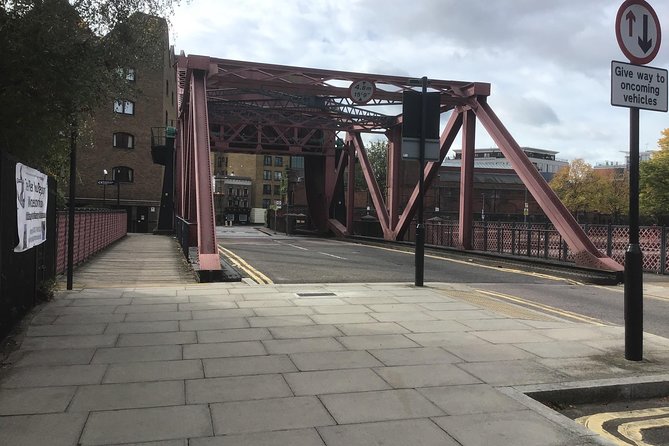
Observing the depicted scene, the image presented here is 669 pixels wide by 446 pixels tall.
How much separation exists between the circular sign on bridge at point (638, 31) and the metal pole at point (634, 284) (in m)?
1.01

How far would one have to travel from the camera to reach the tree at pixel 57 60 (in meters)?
6.05

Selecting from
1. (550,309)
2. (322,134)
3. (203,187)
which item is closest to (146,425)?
(550,309)

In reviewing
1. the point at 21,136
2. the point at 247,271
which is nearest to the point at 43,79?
the point at 21,136

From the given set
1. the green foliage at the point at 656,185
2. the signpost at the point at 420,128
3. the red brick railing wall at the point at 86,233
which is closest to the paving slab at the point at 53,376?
the red brick railing wall at the point at 86,233

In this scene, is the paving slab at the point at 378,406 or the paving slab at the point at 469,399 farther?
the paving slab at the point at 469,399

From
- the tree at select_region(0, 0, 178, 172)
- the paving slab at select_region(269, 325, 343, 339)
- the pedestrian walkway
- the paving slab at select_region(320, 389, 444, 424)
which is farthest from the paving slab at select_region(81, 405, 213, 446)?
the pedestrian walkway

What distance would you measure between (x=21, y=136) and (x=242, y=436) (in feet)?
16.1

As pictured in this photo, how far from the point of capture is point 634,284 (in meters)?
5.55

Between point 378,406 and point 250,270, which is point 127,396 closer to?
point 378,406

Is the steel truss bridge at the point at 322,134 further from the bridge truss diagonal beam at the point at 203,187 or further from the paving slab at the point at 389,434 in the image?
the paving slab at the point at 389,434

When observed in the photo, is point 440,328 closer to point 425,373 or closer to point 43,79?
point 425,373

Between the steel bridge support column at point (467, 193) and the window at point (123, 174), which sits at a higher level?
the window at point (123, 174)

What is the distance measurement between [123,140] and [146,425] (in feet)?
160

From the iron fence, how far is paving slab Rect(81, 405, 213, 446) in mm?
14663
